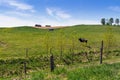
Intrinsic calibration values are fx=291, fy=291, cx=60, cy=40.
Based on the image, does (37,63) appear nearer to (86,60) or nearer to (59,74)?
(86,60)

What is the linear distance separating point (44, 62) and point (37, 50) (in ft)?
38.2

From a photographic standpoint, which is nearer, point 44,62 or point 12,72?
point 12,72

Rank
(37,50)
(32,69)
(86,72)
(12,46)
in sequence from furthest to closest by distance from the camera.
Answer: (12,46) < (37,50) < (32,69) < (86,72)

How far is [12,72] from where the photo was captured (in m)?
41.8

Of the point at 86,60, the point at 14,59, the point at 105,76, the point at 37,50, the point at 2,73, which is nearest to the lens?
the point at 105,76

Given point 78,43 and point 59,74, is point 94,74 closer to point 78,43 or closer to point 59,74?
point 59,74

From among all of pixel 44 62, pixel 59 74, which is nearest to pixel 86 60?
pixel 44 62

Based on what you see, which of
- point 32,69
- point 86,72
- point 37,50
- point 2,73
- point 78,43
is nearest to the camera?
point 86,72

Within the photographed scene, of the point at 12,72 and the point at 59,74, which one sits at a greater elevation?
the point at 59,74

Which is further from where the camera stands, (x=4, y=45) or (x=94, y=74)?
(x=4, y=45)

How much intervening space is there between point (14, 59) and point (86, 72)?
2575 centimetres

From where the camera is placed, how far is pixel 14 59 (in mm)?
47594

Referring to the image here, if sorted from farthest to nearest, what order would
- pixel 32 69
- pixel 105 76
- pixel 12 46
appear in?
pixel 12 46 < pixel 32 69 < pixel 105 76

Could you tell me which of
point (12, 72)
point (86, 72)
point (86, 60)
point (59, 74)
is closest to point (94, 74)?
point (86, 72)
